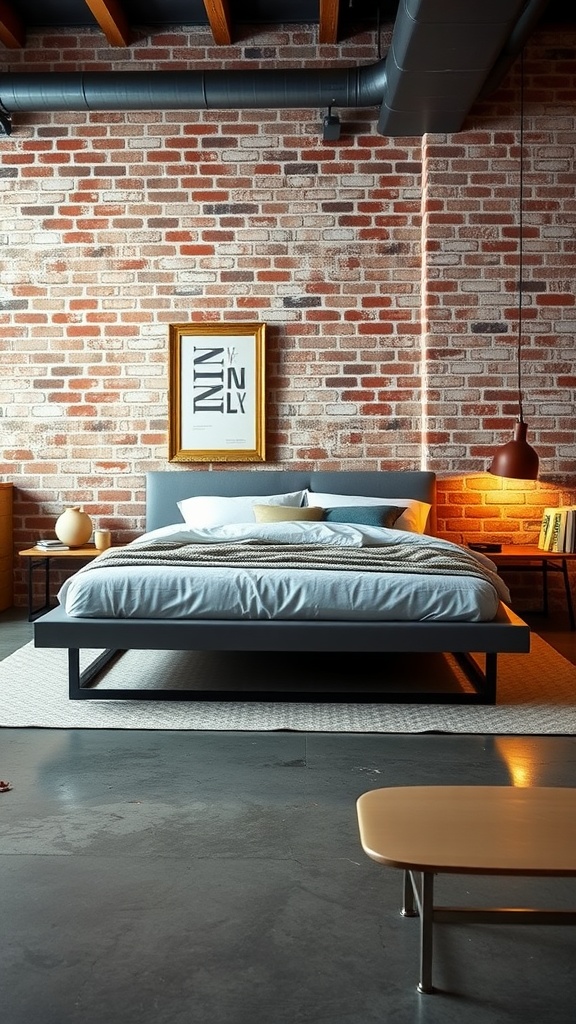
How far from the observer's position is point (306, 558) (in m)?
4.34

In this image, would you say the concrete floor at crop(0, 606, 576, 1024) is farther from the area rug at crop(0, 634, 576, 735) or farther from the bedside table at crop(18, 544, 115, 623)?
the bedside table at crop(18, 544, 115, 623)

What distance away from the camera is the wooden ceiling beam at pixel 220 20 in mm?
5730

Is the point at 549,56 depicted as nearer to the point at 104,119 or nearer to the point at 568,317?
the point at 568,317

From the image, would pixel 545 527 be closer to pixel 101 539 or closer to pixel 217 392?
pixel 217 392

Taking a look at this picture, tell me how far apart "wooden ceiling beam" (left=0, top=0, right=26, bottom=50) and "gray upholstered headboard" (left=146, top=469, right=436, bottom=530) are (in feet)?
10.3

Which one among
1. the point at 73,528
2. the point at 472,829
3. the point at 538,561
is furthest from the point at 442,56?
the point at 472,829

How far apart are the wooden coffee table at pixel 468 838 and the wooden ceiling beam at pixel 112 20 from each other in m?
5.45

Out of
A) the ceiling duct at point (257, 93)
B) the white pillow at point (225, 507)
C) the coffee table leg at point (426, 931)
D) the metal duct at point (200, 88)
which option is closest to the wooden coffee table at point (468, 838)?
the coffee table leg at point (426, 931)

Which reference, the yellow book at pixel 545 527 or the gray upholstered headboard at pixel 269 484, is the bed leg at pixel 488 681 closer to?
the yellow book at pixel 545 527

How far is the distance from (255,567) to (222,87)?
142 inches

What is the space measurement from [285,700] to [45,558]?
9.82 feet

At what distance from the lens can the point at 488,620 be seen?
406cm

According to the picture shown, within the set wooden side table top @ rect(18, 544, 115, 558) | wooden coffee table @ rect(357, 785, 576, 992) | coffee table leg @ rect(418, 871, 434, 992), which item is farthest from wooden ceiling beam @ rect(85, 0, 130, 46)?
coffee table leg @ rect(418, 871, 434, 992)

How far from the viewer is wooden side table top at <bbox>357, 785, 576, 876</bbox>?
175cm
